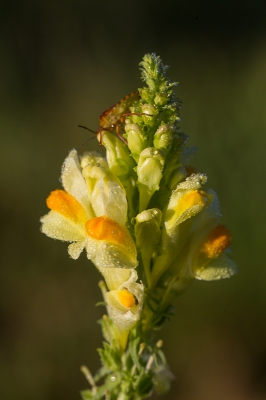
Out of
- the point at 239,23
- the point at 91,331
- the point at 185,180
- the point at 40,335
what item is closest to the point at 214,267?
the point at 185,180

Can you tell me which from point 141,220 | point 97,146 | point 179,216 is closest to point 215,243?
point 179,216

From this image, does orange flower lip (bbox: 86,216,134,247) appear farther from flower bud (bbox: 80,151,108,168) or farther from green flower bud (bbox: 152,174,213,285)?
flower bud (bbox: 80,151,108,168)

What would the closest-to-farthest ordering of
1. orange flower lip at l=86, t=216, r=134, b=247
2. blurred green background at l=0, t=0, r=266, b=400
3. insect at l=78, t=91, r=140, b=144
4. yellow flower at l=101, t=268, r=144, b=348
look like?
orange flower lip at l=86, t=216, r=134, b=247 < yellow flower at l=101, t=268, r=144, b=348 < insect at l=78, t=91, r=140, b=144 < blurred green background at l=0, t=0, r=266, b=400

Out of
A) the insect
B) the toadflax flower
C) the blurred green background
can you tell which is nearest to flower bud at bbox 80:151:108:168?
the toadflax flower

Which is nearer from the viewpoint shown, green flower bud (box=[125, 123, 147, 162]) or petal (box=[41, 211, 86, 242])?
green flower bud (box=[125, 123, 147, 162])

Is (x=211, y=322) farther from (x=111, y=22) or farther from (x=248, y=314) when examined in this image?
(x=111, y=22)

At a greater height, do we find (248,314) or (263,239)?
(263,239)

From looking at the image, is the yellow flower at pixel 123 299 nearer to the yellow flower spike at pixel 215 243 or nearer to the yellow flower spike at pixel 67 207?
the yellow flower spike at pixel 67 207

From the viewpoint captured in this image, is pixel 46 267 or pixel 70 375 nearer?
pixel 70 375
